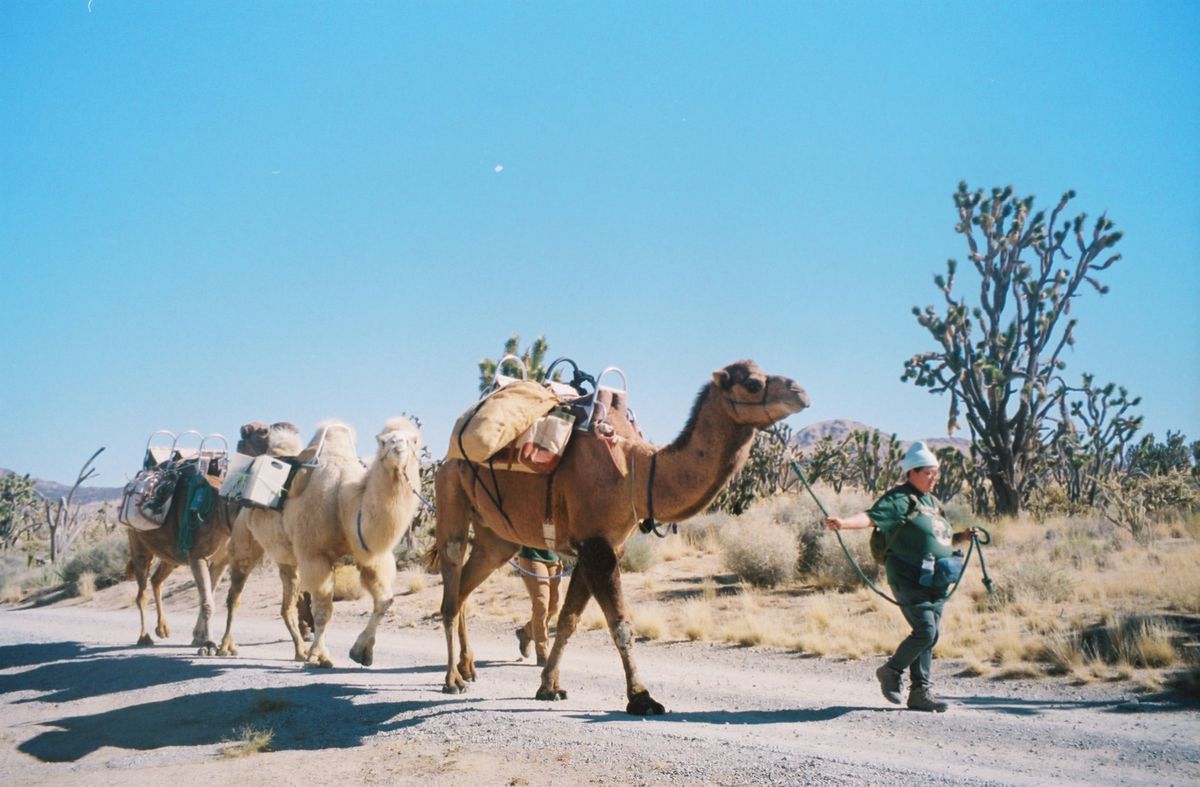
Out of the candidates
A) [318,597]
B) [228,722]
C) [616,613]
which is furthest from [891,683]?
[318,597]

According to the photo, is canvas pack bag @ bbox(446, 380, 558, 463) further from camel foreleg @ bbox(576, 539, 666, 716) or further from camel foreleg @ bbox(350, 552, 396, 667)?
camel foreleg @ bbox(350, 552, 396, 667)

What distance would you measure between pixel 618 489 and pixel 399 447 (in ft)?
9.47

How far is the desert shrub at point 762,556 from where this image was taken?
647 inches

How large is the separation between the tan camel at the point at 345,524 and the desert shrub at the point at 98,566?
52.1ft

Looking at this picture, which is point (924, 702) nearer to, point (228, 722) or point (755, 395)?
point (755, 395)

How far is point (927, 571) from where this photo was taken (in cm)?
704

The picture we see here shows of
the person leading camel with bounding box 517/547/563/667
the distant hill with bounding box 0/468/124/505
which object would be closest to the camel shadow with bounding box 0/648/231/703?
the person leading camel with bounding box 517/547/563/667

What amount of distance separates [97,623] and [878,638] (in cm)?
1397

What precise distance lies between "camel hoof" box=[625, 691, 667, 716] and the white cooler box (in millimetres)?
5553

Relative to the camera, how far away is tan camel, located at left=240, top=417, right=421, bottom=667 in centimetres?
951

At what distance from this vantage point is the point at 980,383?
24.9 meters

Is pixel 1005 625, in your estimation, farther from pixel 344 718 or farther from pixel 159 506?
pixel 159 506

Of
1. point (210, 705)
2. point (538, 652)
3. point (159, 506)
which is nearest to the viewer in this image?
point (210, 705)

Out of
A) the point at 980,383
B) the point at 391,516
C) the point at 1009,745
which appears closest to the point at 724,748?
the point at 1009,745
